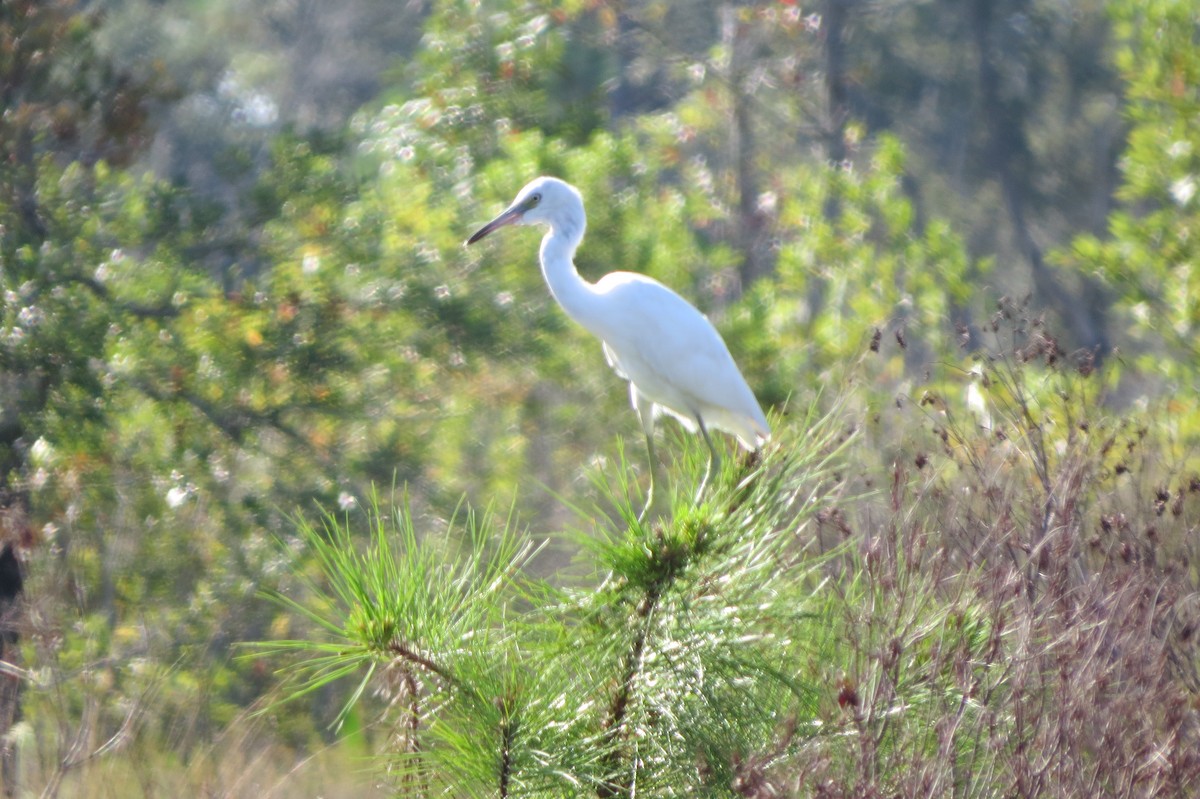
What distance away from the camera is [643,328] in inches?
224

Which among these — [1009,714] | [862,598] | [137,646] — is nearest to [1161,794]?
[1009,714]

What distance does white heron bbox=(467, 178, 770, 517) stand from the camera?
542cm

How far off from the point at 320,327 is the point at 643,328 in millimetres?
1613

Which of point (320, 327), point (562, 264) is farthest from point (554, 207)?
point (320, 327)

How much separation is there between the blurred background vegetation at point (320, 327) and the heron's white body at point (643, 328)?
0.43 m

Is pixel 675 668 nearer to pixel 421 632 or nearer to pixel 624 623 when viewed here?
pixel 624 623

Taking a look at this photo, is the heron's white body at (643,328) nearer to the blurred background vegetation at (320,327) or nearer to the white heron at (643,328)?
the white heron at (643,328)

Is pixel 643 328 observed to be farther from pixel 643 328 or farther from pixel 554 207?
pixel 554 207

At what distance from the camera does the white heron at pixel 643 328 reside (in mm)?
5418

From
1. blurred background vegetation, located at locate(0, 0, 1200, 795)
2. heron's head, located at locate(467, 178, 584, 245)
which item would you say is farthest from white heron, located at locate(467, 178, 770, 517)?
blurred background vegetation, located at locate(0, 0, 1200, 795)

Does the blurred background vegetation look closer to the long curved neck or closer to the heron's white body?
the heron's white body

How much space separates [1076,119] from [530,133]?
1090 centimetres

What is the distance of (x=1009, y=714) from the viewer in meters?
2.30

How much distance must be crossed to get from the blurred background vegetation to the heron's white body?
429 millimetres
